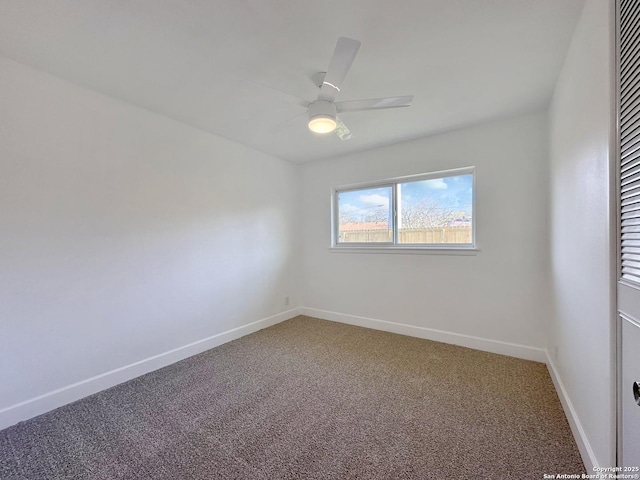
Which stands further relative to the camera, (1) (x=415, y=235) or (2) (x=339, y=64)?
(1) (x=415, y=235)

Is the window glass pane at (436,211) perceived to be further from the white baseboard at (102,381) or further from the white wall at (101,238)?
the white baseboard at (102,381)

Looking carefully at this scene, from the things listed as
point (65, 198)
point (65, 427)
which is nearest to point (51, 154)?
point (65, 198)

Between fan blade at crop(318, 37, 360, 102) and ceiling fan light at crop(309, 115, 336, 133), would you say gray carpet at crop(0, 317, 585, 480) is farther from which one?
fan blade at crop(318, 37, 360, 102)

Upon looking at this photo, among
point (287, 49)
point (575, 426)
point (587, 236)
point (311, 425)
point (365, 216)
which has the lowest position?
point (311, 425)

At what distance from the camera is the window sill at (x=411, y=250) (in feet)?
9.48

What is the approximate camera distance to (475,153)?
2832 mm

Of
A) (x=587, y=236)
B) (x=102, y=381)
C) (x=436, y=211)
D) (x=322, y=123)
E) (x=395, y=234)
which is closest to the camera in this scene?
(x=587, y=236)

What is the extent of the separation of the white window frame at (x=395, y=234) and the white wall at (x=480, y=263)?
0.22 ft

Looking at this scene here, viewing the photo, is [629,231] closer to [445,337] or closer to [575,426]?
[575,426]

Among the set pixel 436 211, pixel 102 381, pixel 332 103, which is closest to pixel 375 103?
pixel 332 103

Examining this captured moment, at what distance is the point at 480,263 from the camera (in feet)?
9.26

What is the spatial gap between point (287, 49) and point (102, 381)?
9.30 ft

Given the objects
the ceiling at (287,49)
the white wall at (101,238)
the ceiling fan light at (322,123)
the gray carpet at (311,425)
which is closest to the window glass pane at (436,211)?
the ceiling at (287,49)

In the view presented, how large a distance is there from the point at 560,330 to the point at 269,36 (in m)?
2.84
